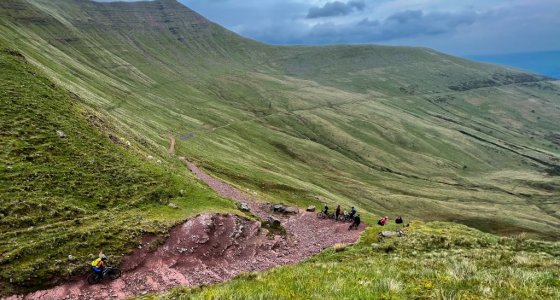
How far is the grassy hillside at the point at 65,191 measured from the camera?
3244 centimetres

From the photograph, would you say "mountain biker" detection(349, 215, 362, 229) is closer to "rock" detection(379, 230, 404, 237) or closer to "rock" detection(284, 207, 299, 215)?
"rock" detection(379, 230, 404, 237)

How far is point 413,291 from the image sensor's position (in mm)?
12461

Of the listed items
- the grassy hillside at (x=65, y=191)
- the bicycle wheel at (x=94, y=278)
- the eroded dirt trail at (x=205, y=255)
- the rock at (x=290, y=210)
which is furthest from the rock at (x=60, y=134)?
the rock at (x=290, y=210)

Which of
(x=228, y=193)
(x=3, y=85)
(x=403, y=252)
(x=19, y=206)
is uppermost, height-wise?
(x=3, y=85)

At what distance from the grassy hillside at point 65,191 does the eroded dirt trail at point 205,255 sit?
1.58 meters

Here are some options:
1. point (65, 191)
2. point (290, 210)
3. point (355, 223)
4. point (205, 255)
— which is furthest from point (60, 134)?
point (355, 223)

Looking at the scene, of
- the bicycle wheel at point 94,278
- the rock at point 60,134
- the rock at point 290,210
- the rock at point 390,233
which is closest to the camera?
the bicycle wheel at point 94,278

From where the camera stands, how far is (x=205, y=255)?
38.6 meters

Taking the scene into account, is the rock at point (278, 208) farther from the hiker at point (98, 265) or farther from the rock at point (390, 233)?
the hiker at point (98, 265)

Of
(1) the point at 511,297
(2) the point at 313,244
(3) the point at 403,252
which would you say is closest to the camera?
(1) the point at 511,297

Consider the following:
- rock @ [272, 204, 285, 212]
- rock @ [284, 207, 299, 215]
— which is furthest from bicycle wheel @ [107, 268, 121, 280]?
rock @ [284, 207, 299, 215]

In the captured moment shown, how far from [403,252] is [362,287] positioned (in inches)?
829

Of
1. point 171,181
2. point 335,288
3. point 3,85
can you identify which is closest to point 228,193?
point 171,181

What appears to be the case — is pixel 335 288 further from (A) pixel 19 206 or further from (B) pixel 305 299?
(A) pixel 19 206
